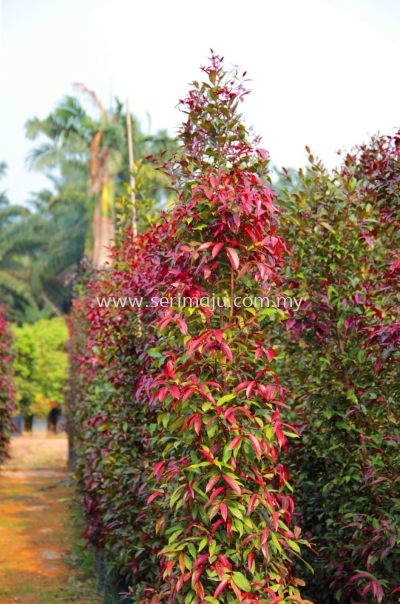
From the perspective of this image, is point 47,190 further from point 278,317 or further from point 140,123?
point 278,317

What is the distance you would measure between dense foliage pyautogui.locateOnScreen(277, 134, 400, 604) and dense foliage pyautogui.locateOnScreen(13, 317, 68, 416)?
1399 centimetres

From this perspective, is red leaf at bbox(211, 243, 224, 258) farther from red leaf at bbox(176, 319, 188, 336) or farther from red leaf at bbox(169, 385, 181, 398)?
red leaf at bbox(169, 385, 181, 398)

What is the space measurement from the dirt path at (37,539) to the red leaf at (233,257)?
3506mm

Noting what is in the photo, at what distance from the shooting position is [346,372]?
3385 mm

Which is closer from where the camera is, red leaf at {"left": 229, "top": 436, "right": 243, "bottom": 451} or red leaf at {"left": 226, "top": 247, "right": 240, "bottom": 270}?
A: red leaf at {"left": 229, "top": 436, "right": 243, "bottom": 451}

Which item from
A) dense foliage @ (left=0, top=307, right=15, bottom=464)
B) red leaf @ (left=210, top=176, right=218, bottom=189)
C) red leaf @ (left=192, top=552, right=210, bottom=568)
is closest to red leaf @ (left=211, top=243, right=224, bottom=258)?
red leaf @ (left=210, top=176, right=218, bottom=189)

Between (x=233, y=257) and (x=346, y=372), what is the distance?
1325 millimetres

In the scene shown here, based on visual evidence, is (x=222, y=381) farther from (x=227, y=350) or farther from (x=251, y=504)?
(x=251, y=504)

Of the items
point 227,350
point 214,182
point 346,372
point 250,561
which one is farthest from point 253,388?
point 346,372

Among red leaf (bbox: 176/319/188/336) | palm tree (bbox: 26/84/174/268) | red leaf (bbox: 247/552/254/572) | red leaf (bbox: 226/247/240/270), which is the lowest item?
red leaf (bbox: 247/552/254/572)

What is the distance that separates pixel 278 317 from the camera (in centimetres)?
255

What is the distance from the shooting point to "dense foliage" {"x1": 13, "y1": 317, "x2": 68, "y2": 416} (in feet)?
55.6

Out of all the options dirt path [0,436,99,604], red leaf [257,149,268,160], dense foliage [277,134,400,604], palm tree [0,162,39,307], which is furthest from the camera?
palm tree [0,162,39,307]

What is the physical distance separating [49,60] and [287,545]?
14328 mm
